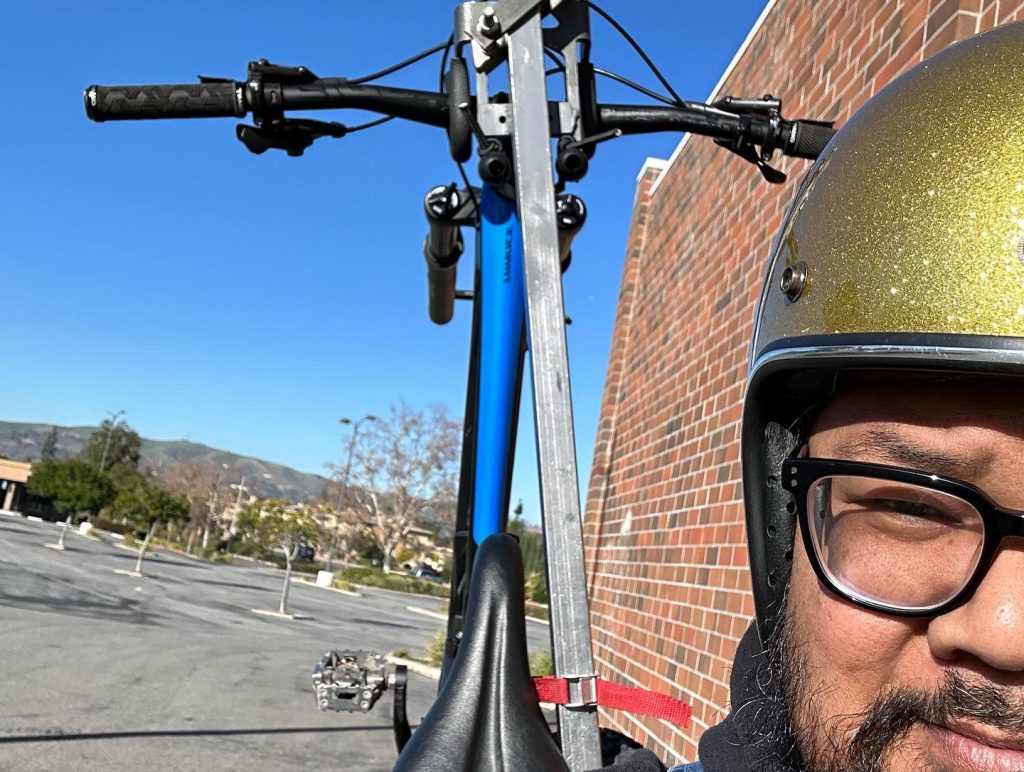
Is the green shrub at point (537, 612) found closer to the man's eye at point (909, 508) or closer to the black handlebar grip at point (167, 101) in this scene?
the black handlebar grip at point (167, 101)

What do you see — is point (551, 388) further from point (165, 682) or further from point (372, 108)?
point (165, 682)

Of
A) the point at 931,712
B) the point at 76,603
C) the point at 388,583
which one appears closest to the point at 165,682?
the point at 76,603

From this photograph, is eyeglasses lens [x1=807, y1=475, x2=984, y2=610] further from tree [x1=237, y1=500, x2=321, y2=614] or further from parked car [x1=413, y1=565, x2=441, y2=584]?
parked car [x1=413, y1=565, x2=441, y2=584]

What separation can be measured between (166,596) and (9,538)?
12779 mm

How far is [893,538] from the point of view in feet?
3.07

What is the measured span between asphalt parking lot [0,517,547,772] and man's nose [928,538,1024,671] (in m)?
6.92

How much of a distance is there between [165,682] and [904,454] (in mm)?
10649

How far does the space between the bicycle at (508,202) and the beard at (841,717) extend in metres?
0.32

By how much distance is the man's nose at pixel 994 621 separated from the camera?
0.81 meters

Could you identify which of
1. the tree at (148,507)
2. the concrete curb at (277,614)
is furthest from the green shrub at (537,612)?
the tree at (148,507)

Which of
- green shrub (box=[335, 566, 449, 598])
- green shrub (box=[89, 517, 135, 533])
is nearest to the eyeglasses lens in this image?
green shrub (box=[335, 566, 449, 598])

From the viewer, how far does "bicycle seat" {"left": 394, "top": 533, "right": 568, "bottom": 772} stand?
1.02 meters

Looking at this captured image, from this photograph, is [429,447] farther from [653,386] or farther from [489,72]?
[489,72]

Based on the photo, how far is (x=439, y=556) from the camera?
232ft
